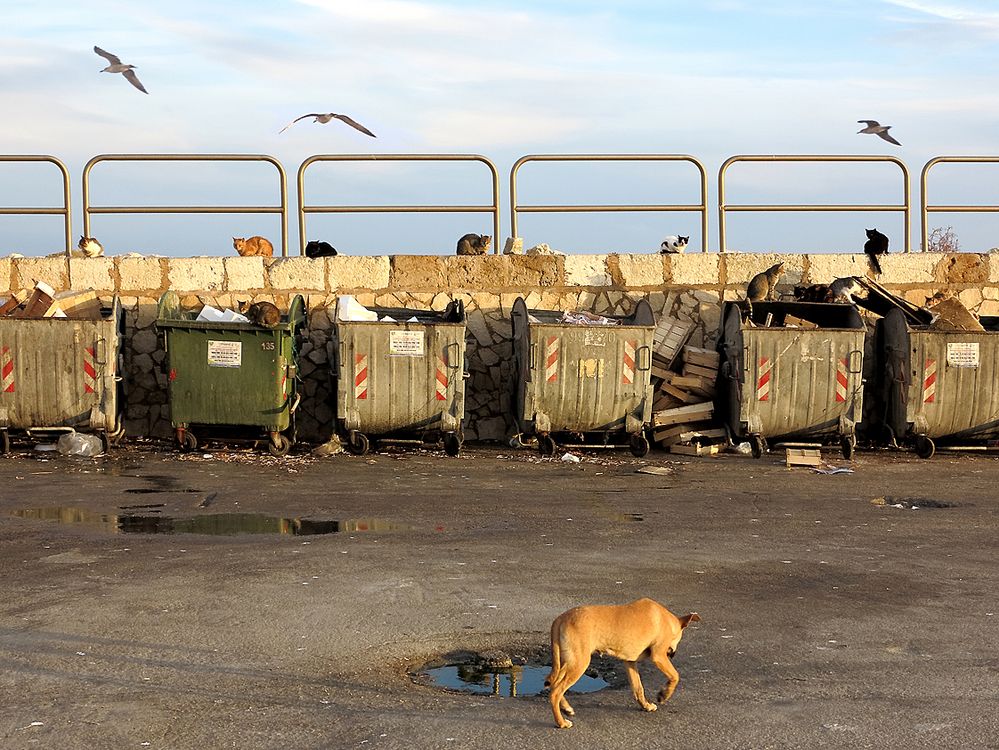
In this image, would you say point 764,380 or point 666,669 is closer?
point 666,669

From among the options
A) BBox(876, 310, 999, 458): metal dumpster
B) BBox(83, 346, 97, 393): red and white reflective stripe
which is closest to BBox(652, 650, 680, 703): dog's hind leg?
BBox(876, 310, 999, 458): metal dumpster

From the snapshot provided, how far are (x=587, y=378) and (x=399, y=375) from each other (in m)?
1.81

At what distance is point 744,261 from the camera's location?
14.3 m

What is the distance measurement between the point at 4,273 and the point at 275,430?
423 cm

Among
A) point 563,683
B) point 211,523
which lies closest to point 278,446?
point 211,523

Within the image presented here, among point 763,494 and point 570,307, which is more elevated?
point 570,307

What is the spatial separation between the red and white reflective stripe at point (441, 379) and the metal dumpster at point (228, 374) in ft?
4.84

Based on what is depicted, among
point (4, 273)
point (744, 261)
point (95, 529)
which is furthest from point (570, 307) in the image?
point (95, 529)

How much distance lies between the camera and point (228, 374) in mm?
11945

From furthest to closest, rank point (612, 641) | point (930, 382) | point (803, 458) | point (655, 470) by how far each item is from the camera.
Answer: point (930, 382) → point (803, 458) → point (655, 470) → point (612, 641)

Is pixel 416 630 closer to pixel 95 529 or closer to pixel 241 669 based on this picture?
pixel 241 669

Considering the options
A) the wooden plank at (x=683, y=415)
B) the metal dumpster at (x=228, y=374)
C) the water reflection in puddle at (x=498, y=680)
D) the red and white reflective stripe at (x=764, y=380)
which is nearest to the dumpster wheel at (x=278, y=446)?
the metal dumpster at (x=228, y=374)

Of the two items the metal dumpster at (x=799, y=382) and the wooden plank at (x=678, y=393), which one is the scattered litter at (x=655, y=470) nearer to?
the metal dumpster at (x=799, y=382)

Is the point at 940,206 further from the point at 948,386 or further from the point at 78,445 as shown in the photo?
the point at 78,445
